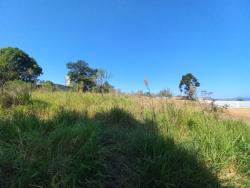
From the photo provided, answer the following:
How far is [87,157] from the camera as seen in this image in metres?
2.48

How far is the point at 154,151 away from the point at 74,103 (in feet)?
10.3

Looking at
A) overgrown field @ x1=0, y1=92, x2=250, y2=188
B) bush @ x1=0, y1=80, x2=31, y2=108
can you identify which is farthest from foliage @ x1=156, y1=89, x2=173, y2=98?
bush @ x1=0, y1=80, x2=31, y2=108

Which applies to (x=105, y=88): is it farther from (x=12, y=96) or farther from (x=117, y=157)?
(x=117, y=157)

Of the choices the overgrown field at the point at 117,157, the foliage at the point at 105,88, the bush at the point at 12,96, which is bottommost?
the overgrown field at the point at 117,157

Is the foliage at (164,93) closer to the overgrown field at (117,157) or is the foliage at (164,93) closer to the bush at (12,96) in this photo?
the overgrown field at (117,157)

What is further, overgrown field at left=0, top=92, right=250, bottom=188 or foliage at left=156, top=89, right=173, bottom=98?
foliage at left=156, top=89, right=173, bottom=98

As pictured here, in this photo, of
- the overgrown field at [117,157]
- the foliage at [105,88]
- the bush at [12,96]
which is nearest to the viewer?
the overgrown field at [117,157]

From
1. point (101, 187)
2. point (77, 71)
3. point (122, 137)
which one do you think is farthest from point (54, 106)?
point (77, 71)

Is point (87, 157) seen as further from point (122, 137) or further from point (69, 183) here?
point (122, 137)

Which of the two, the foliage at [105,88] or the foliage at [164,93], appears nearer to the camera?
the foliage at [164,93]

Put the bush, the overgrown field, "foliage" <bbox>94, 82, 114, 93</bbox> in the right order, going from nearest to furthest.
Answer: the overgrown field → the bush → "foliage" <bbox>94, 82, 114, 93</bbox>

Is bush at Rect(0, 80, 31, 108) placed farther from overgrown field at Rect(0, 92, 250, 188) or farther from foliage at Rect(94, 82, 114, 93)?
foliage at Rect(94, 82, 114, 93)

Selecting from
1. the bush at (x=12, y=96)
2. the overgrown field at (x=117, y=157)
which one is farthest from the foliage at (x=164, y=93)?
the bush at (x=12, y=96)

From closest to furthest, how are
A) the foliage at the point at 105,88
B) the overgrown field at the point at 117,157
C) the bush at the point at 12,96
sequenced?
the overgrown field at the point at 117,157 < the bush at the point at 12,96 < the foliage at the point at 105,88
